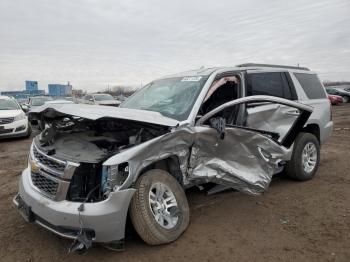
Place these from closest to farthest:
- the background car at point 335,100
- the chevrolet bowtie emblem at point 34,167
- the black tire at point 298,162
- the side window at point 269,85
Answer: the chevrolet bowtie emblem at point 34,167 → the side window at point 269,85 → the black tire at point 298,162 → the background car at point 335,100

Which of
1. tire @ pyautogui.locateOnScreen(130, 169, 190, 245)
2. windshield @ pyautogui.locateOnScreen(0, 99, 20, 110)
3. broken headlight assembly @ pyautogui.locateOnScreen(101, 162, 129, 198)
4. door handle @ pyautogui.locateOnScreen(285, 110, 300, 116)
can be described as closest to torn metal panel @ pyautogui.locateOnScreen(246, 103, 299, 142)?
door handle @ pyautogui.locateOnScreen(285, 110, 300, 116)

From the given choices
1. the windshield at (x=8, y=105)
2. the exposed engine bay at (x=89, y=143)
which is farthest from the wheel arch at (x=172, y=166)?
the windshield at (x=8, y=105)

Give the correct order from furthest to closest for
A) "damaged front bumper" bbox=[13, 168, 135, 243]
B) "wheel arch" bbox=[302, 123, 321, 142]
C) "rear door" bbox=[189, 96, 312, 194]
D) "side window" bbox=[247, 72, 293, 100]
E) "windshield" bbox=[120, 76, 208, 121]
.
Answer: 1. "wheel arch" bbox=[302, 123, 321, 142]
2. "side window" bbox=[247, 72, 293, 100]
3. "windshield" bbox=[120, 76, 208, 121]
4. "rear door" bbox=[189, 96, 312, 194]
5. "damaged front bumper" bbox=[13, 168, 135, 243]

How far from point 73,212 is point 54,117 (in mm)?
1548

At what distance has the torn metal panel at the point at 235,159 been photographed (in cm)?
436

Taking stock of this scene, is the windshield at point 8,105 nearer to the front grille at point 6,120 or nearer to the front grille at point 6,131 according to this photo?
the front grille at point 6,120

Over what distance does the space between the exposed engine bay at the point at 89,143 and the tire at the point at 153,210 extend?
12.2 inches

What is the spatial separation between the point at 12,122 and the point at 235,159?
10051 millimetres

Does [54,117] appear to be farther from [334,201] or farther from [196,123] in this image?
[334,201]

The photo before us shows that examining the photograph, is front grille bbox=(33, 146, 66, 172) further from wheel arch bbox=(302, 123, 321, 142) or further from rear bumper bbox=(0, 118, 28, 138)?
rear bumper bbox=(0, 118, 28, 138)

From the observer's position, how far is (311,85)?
6.84m

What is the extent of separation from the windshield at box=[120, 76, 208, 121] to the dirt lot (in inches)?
A: 53.3

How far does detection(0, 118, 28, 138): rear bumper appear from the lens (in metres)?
12.3

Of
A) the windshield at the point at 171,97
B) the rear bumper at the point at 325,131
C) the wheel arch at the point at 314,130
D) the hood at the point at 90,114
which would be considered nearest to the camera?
the hood at the point at 90,114
